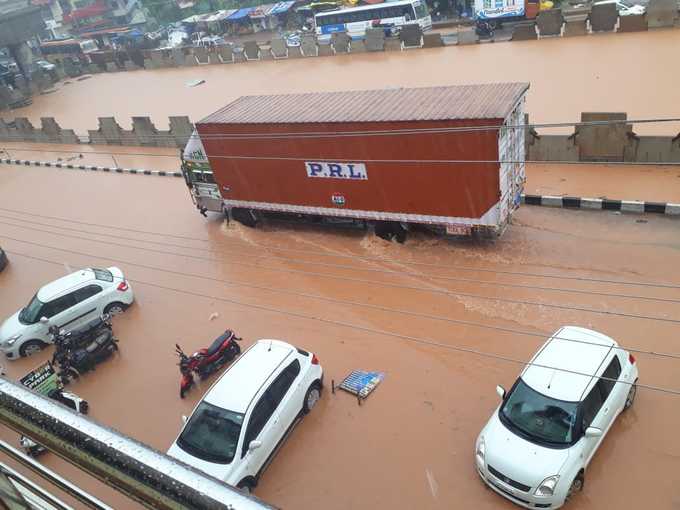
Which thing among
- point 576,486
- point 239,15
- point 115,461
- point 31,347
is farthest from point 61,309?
point 239,15

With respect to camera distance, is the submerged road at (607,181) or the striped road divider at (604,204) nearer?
the striped road divider at (604,204)

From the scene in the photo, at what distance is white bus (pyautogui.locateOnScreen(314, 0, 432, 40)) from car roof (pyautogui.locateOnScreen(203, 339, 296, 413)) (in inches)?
1280

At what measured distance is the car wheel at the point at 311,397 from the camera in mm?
8164

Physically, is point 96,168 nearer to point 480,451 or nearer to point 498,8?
point 480,451

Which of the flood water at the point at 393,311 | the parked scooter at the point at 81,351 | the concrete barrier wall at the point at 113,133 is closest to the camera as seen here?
the flood water at the point at 393,311

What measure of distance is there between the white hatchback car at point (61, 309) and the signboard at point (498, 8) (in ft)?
96.5

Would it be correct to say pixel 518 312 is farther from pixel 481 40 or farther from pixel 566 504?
pixel 481 40

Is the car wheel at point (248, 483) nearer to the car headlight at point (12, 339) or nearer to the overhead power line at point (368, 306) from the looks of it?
the overhead power line at point (368, 306)

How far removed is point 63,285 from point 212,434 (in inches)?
243

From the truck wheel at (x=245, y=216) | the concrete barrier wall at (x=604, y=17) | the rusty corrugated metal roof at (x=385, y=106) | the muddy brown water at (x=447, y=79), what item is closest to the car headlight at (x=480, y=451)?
the rusty corrugated metal roof at (x=385, y=106)

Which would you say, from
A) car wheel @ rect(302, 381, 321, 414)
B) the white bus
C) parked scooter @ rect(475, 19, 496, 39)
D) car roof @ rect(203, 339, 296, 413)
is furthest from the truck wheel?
the white bus

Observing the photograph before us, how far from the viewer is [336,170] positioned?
12180mm

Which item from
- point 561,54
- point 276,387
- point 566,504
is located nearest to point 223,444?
point 276,387

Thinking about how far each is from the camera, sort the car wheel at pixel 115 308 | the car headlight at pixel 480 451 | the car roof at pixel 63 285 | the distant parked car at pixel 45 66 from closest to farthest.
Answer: the car headlight at pixel 480 451, the car roof at pixel 63 285, the car wheel at pixel 115 308, the distant parked car at pixel 45 66
